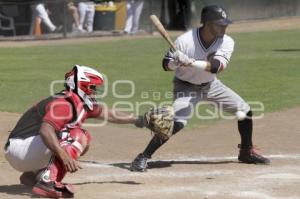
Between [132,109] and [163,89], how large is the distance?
79.8 inches

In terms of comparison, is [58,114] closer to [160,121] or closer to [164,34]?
[160,121]

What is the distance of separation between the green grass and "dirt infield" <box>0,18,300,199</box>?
1173 mm

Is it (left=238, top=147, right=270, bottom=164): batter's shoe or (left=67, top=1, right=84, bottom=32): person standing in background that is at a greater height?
(left=67, top=1, right=84, bottom=32): person standing in background

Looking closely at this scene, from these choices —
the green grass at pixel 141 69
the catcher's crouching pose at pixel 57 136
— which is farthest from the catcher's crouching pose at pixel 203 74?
the green grass at pixel 141 69

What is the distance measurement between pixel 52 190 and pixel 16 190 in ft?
2.16

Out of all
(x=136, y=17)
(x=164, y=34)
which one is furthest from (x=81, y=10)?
(x=164, y=34)

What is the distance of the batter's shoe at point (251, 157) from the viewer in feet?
25.6

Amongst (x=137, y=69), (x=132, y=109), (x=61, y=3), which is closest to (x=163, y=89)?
→ (x=132, y=109)

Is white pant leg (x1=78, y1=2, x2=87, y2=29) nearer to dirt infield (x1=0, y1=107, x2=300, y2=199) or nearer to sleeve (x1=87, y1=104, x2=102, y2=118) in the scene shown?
dirt infield (x1=0, y1=107, x2=300, y2=199)

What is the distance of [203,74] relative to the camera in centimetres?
757

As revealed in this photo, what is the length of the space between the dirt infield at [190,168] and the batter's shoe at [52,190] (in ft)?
0.51

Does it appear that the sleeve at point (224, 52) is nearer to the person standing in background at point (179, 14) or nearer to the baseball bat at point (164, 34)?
the baseball bat at point (164, 34)

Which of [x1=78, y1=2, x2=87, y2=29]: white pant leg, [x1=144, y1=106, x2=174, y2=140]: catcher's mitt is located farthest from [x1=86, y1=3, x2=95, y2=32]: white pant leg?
[x1=144, y1=106, x2=174, y2=140]: catcher's mitt

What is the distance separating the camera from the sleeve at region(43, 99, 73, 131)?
19.8 feet
